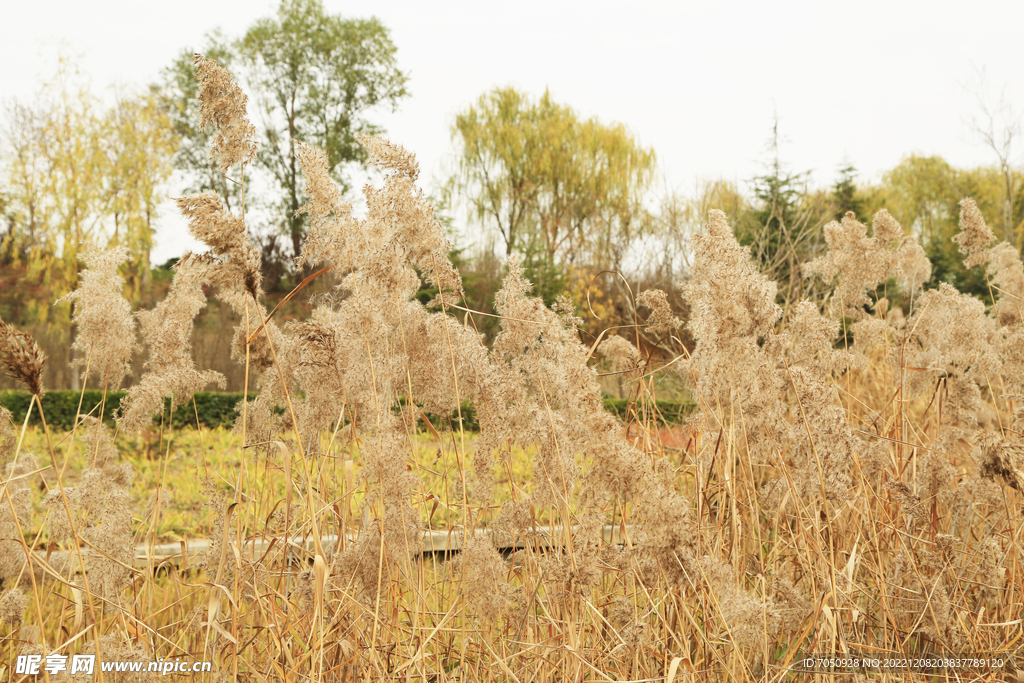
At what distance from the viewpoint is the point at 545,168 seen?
69.3 feet

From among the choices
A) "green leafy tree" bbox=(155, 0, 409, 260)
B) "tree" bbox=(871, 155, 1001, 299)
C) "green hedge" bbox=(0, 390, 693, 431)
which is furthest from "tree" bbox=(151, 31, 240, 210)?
"tree" bbox=(871, 155, 1001, 299)

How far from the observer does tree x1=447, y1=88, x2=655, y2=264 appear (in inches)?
834

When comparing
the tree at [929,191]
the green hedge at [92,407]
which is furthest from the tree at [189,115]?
the tree at [929,191]

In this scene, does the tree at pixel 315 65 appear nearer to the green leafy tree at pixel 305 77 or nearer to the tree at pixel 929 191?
the green leafy tree at pixel 305 77

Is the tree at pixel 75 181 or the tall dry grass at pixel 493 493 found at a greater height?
the tree at pixel 75 181

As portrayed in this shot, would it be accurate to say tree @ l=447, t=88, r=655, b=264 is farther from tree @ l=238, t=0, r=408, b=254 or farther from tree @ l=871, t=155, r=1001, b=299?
tree @ l=871, t=155, r=1001, b=299

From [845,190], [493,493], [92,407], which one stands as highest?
[845,190]

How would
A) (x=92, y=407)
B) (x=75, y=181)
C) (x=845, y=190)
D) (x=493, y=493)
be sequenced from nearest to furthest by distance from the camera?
(x=493, y=493) → (x=92, y=407) → (x=75, y=181) → (x=845, y=190)

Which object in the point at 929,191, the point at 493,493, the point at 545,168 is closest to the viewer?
the point at 493,493

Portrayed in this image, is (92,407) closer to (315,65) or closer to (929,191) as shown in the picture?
(315,65)

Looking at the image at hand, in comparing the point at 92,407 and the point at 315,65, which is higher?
the point at 315,65

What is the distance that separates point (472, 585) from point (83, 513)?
4.20 ft

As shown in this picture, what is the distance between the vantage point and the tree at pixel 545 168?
21188 millimetres

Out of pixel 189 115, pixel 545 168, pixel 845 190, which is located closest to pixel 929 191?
pixel 845 190
